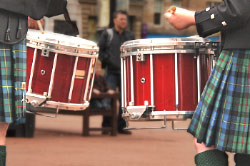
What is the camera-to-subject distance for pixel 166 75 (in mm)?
4141

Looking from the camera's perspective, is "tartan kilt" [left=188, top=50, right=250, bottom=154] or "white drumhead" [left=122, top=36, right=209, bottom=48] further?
"white drumhead" [left=122, top=36, right=209, bottom=48]

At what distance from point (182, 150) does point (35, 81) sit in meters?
4.14

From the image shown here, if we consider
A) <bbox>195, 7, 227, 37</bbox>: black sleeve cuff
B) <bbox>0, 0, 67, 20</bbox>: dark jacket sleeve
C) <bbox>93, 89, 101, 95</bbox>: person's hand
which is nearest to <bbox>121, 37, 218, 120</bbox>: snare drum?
<bbox>195, 7, 227, 37</bbox>: black sleeve cuff

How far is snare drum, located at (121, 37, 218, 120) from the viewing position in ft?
13.2

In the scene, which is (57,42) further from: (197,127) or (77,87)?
(197,127)

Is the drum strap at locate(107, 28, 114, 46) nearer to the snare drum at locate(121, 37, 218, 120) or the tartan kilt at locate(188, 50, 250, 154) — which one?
the snare drum at locate(121, 37, 218, 120)

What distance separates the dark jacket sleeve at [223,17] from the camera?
10.7 feet

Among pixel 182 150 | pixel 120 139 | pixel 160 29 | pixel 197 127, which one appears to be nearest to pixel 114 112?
pixel 120 139

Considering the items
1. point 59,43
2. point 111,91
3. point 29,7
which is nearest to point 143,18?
point 111,91

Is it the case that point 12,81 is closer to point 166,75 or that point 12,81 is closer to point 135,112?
point 135,112

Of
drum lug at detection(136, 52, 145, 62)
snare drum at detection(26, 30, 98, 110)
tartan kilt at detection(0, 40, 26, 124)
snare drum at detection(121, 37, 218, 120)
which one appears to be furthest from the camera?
snare drum at detection(26, 30, 98, 110)

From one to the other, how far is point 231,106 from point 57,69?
1.75 meters

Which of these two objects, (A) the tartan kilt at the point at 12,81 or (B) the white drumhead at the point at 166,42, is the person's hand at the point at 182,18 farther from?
(A) the tartan kilt at the point at 12,81

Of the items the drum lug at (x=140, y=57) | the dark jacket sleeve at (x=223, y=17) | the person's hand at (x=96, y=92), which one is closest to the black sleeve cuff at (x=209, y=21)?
the dark jacket sleeve at (x=223, y=17)
